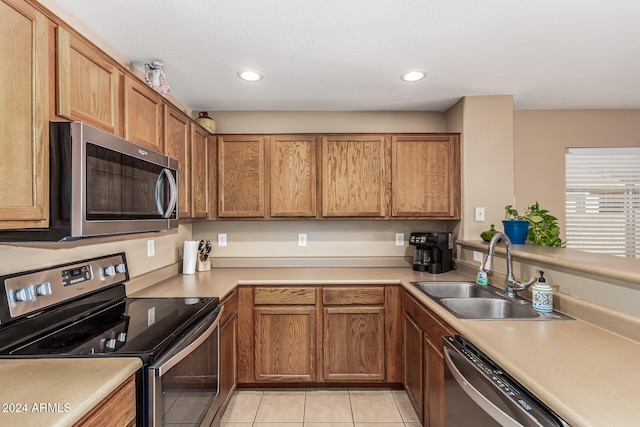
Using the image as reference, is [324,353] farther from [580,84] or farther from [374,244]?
[580,84]

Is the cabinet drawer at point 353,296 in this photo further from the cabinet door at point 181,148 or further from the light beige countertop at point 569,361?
the cabinet door at point 181,148

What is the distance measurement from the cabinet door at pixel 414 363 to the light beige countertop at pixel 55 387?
5.33 ft

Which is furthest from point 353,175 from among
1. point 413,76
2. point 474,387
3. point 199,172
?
point 474,387

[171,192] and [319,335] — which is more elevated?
[171,192]

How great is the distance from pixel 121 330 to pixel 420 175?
93.4 inches

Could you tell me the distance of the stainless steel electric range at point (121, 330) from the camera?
1226 mm

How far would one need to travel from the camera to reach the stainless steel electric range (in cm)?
123

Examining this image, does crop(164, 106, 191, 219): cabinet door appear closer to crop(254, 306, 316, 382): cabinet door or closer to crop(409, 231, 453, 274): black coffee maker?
crop(254, 306, 316, 382): cabinet door

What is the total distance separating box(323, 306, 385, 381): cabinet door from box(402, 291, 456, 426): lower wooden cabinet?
0.69 ft

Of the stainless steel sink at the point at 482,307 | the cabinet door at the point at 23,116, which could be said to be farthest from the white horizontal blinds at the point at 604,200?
the cabinet door at the point at 23,116

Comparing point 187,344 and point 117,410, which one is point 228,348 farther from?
point 117,410

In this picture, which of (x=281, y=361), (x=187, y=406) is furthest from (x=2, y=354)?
(x=281, y=361)

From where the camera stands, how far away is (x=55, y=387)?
966mm

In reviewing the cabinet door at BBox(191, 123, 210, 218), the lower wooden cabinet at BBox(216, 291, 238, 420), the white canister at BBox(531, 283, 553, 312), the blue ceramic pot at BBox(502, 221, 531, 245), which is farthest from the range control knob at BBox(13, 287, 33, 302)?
the blue ceramic pot at BBox(502, 221, 531, 245)
